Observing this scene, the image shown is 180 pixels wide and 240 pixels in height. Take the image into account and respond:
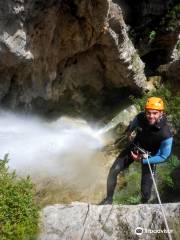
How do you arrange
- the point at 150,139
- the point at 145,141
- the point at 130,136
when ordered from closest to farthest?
the point at 150,139, the point at 145,141, the point at 130,136

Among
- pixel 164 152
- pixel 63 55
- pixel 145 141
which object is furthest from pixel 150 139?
pixel 63 55

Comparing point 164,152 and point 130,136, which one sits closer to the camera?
point 164,152

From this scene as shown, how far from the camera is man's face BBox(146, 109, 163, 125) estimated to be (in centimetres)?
812

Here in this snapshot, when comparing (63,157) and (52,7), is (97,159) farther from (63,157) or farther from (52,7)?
(52,7)

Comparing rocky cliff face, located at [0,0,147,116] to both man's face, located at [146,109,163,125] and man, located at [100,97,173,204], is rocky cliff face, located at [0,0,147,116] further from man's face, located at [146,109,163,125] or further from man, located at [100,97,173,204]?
man's face, located at [146,109,163,125]

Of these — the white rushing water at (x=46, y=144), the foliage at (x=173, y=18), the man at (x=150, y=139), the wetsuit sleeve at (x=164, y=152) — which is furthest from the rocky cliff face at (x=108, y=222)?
the foliage at (x=173, y=18)

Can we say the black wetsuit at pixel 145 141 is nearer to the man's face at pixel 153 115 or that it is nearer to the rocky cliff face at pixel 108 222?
the man's face at pixel 153 115

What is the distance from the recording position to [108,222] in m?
6.89

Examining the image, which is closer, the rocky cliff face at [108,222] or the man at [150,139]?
the rocky cliff face at [108,222]

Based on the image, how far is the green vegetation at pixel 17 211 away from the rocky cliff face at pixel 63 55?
5.87 meters

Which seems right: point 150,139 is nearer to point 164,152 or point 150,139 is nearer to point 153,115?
point 164,152

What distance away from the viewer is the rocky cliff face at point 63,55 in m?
11.9

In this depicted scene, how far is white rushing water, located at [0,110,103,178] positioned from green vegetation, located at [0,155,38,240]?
5.90 metres

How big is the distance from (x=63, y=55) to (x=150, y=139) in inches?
296
